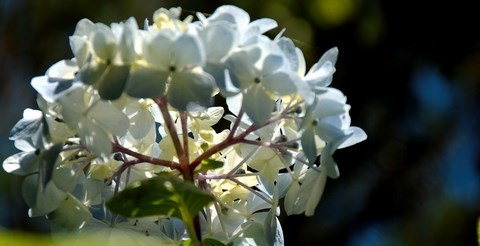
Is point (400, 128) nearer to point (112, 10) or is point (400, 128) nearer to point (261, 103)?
point (112, 10)

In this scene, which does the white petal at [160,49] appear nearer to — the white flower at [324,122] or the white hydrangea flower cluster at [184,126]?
the white hydrangea flower cluster at [184,126]

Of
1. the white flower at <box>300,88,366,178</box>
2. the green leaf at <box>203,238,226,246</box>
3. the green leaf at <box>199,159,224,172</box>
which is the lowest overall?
the green leaf at <box>203,238,226,246</box>

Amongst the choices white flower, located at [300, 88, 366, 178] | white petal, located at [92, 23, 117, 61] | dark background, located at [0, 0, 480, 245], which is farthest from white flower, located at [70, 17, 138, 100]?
dark background, located at [0, 0, 480, 245]

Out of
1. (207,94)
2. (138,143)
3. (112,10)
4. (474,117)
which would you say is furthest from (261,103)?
(474,117)

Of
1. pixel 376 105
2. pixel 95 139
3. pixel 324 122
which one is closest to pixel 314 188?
pixel 324 122

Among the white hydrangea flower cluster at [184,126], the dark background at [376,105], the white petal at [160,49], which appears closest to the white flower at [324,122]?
the white hydrangea flower cluster at [184,126]

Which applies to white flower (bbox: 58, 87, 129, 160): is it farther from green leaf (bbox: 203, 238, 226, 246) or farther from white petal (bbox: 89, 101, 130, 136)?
green leaf (bbox: 203, 238, 226, 246)

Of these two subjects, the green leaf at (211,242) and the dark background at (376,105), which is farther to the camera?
the dark background at (376,105)

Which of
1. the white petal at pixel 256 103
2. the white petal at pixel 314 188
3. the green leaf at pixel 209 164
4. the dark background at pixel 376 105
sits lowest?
the dark background at pixel 376 105
